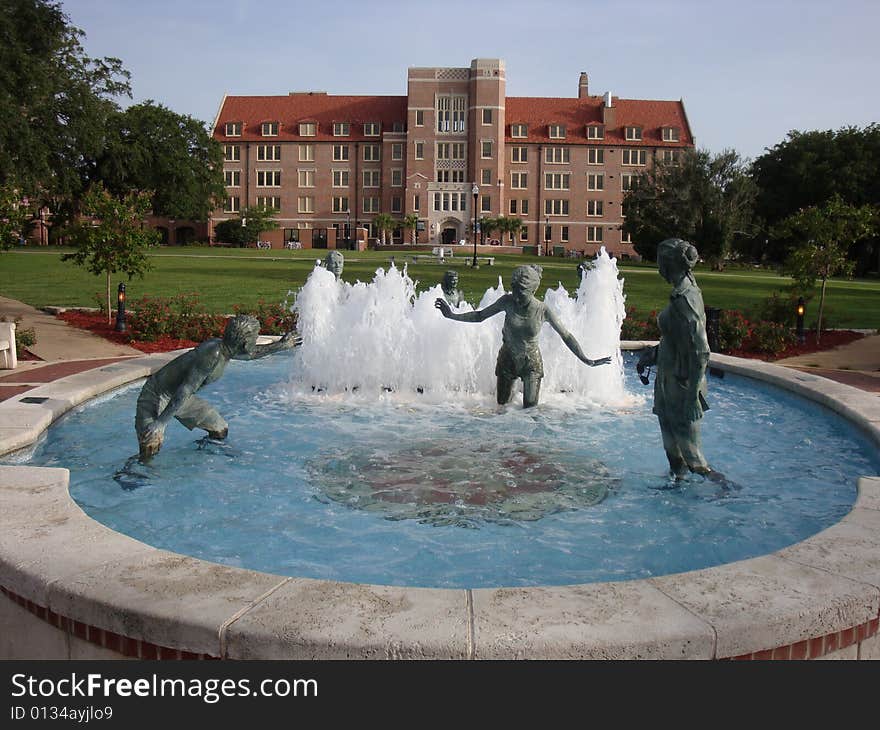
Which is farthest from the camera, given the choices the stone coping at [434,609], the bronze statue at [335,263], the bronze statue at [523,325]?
the bronze statue at [335,263]

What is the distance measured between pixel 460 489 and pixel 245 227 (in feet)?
229


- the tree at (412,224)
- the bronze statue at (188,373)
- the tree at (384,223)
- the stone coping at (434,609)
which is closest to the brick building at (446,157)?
the tree at (412,224)

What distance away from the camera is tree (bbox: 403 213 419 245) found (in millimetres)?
72738

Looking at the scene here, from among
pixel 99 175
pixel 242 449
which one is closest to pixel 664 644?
pixel 242 449

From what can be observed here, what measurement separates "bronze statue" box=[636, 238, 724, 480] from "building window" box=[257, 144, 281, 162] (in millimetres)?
75734

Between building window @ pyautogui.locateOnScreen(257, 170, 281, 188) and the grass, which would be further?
building window @ pyautogui.locateOnScreen(257, 170, 281, 188)

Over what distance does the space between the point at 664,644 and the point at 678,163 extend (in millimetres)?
54300

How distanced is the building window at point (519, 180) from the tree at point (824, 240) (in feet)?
195

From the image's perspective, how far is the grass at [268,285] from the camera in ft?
75.5

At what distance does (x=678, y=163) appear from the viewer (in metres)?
53.8

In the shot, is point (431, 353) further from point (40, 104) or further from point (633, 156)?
point (633, 156)

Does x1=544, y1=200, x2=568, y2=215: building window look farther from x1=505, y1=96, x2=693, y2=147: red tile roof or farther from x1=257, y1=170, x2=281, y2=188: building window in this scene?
x1=257, y1=170, x2=281, y2=188: building window

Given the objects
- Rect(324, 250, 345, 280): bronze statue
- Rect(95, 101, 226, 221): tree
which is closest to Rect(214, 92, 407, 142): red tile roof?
Rect(95, 101, 226, 221): tree

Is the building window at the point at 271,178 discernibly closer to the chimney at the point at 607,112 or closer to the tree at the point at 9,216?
the chimney at the point at 607,112
